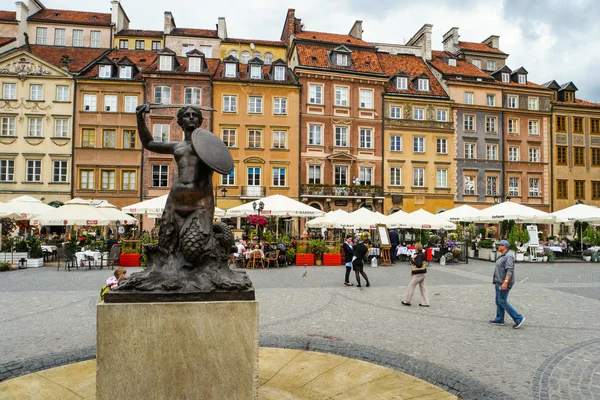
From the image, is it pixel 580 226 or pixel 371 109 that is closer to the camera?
pixel 580 226

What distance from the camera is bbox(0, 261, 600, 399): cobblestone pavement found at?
531cm

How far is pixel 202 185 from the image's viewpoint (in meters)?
4.16

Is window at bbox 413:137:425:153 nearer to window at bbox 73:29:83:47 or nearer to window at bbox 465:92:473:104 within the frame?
window at bbox 465:92:473:104

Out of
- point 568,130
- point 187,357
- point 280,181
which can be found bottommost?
point 187,357

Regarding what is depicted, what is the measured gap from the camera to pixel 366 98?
36.1 m

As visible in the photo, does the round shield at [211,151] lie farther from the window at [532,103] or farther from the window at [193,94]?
the window at [532,103]

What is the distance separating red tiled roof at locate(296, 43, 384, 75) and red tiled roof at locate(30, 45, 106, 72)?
57.6 ft

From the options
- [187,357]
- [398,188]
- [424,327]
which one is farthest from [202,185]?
[398,188]

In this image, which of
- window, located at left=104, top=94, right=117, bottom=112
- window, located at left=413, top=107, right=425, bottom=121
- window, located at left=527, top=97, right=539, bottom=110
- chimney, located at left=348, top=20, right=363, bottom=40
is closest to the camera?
window, located at left=104, top=94, right=117, bottom=112

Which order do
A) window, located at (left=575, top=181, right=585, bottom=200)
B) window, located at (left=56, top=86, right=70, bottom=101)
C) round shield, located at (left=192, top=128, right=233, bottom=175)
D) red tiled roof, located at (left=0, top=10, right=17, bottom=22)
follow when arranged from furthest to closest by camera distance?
window, located at (left=575, top=181, right=585, bottom=200) → red tiled roof, located at (left=0, top=10, right=17, bottom=22) → window, located at (left=56, top=86, right=70, bottom=101) → round shield, located at (left=192, top=128, right=233, bottom=175)

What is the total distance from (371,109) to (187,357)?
34436mm

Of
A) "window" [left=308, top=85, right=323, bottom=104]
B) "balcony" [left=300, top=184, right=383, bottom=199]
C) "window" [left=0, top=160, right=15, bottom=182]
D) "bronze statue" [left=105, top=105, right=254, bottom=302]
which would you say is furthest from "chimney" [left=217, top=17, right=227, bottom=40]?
"bronze statue" [left=105, top=105, right=254, bottom=302]

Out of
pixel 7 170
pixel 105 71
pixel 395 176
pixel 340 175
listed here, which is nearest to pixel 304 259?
pixel 340 175

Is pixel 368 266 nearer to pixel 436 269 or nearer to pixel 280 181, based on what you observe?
pixel 436 269
